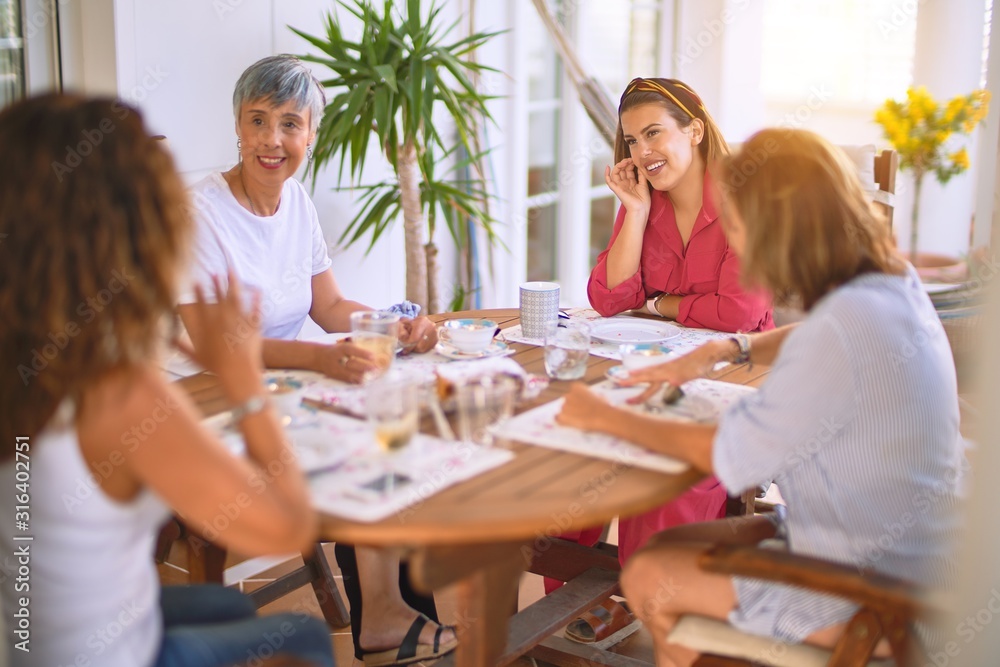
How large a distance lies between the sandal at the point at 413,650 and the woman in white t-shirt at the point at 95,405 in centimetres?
100

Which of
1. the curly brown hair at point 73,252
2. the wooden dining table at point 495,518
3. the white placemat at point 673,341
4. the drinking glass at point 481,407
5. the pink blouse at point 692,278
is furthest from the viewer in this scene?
the pink blouse at point 692,278

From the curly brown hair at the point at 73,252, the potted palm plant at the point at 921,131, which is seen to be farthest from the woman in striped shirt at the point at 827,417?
the potted palm plant at the point at 921,131

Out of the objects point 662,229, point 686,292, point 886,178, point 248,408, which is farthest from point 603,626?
point 886,178

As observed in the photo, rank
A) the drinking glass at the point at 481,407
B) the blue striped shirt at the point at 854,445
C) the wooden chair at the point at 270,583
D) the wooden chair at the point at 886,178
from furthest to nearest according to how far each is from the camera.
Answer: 1. the wooden chair at the point at 886,178
2. the wooden chair at the point at 270,583
3. the drinking glass at the point at 481,407
4. the blue striped shirt at the point at 854,445

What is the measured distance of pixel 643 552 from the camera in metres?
1.78

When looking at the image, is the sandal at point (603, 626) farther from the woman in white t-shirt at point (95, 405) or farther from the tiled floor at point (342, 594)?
the woman in white t-shirt at point (95, 405)

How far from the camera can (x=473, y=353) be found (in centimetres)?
222

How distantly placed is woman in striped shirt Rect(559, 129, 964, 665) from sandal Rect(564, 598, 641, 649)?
867 millimetres

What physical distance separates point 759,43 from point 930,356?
5.51 meters

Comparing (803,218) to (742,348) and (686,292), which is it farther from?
(686,292)

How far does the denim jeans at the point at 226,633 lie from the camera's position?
4.78 ft

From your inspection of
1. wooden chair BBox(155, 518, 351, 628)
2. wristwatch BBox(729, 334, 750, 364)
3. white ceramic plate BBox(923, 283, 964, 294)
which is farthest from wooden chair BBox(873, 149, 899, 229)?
wooden chair BBox(155, 518, 351, 628)

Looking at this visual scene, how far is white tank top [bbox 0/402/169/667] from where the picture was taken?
Answer: 1.28 meters

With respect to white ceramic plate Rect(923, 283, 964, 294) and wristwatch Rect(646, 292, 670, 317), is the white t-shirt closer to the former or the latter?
wristwatch Rect(646, 292, 670, 317)
